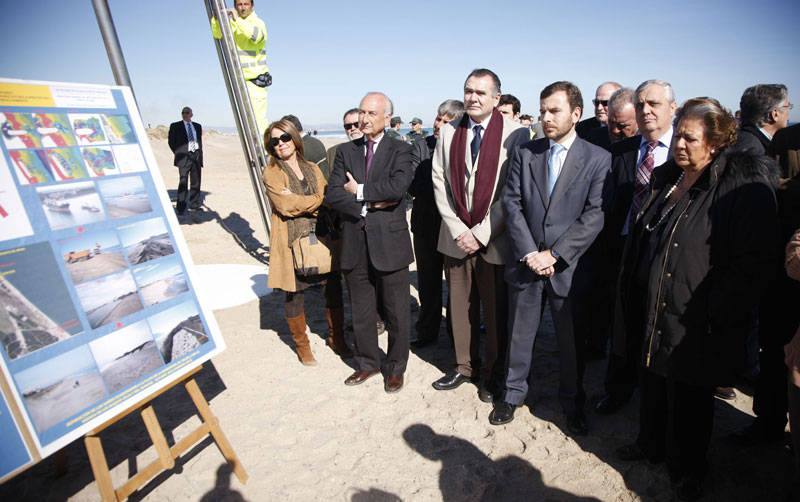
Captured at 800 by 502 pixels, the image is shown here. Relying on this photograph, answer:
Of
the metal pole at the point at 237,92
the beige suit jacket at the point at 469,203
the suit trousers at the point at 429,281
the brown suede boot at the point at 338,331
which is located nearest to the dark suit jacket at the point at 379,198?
→ the beige suit jacket at the point at 469,203

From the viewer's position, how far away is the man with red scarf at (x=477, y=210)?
2.85m

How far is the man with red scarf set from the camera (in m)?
2.85

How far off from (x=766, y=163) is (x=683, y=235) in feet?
1.43

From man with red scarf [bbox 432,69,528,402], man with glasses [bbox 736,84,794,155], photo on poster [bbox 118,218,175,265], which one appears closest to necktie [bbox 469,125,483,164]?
man with red scarf [bbox 432,69,528,402]

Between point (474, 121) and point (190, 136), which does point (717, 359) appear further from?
point (190, 136)

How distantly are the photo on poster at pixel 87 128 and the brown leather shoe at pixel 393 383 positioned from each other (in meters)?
2.41

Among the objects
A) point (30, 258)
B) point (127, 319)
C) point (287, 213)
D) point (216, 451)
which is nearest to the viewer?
point (30, 258)

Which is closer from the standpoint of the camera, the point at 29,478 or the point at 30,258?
the point at 30,258

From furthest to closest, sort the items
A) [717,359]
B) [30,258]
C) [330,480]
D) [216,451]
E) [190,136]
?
1. [190,136]
2. [216,451]
3. [330,480]
4. [717,359]
5. [30,258]

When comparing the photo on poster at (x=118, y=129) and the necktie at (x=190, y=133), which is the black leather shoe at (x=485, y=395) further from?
the necktie at (x=190, y=133)

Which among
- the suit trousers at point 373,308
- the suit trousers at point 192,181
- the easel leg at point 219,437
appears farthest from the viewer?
the suit trousers at point 192,181

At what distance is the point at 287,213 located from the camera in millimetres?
3334

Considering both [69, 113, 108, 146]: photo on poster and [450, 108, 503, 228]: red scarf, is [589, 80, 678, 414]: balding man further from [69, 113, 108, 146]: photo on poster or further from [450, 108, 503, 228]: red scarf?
[69, 113, 108, 146]: photo on poster

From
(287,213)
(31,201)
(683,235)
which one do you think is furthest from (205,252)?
(683,235)
